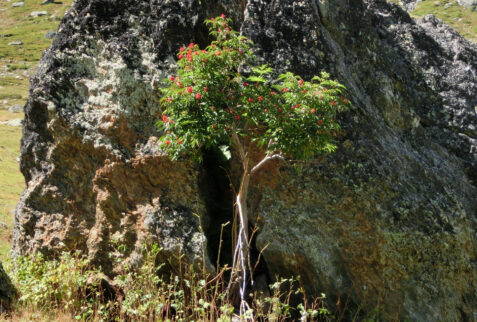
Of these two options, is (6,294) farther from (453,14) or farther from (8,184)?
(453,14)

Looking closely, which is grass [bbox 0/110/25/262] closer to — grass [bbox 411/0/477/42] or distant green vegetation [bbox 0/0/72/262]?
distant green vegetation [bbox 0/0/72/262]

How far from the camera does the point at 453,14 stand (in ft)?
390

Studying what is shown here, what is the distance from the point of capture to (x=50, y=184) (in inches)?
340

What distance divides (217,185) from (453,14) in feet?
445

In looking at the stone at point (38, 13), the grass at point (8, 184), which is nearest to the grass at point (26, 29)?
the stone at point (38, 13)

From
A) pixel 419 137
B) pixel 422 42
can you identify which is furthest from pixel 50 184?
pixel 422 42

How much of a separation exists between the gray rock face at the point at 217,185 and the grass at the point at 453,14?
102 meters

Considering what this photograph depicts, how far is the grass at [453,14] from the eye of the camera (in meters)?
102

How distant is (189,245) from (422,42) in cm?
886

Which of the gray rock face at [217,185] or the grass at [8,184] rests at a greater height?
the gray rock face at [217,185]

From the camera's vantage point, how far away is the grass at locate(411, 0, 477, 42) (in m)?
102

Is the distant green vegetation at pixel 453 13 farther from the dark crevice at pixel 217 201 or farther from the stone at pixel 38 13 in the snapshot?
the stone at pixel 38 13

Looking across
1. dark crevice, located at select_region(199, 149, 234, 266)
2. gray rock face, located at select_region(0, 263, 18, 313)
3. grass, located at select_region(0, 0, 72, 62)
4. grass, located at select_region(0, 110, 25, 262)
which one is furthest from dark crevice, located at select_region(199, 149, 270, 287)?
grass, located at select_region(0, 0, 72, 62)

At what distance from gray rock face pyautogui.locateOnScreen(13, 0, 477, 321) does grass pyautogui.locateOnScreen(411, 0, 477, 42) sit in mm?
101581
